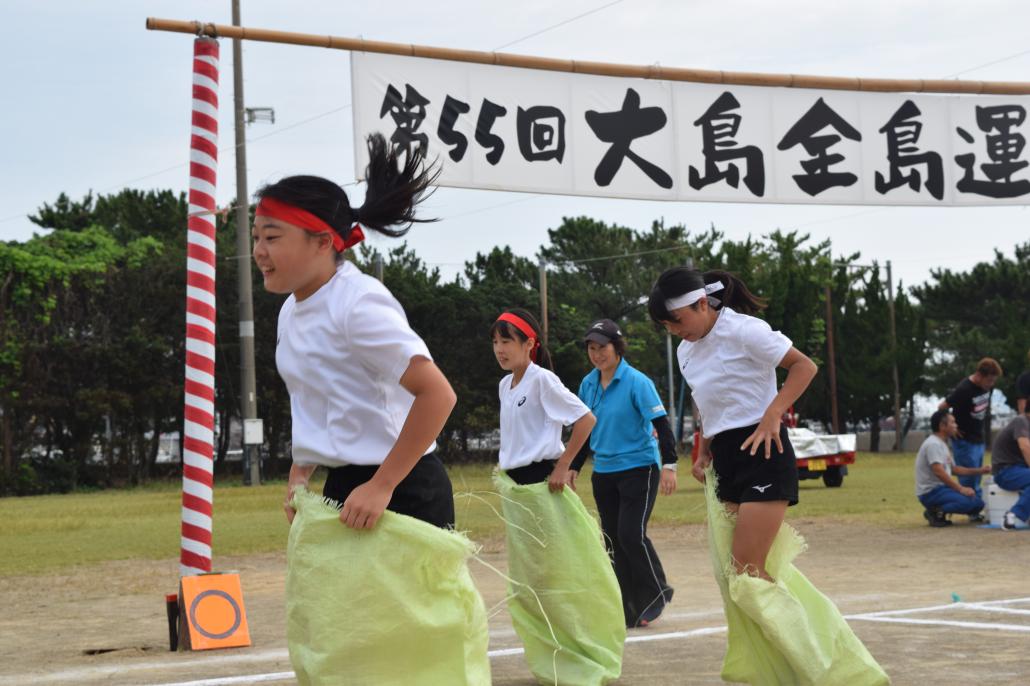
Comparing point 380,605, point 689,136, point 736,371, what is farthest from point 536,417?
point 689,136

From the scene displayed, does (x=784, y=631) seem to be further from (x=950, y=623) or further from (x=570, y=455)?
(x=950, y=623)

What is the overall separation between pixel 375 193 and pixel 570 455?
2.92m

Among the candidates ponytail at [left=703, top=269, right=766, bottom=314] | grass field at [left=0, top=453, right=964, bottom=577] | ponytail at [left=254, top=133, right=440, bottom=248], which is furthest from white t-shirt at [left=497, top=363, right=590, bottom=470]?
ponytail at [left=254, top=133, right=440, bottom=248]

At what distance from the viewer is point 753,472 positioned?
5648 mm

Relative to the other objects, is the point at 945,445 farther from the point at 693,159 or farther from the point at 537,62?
the point at 537,62

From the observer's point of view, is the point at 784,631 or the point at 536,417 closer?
the point at 784,631

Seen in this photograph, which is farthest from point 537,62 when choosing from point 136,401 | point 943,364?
point 943,364

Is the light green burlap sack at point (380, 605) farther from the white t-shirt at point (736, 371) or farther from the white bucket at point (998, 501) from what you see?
the white bucket at point (998, 501)

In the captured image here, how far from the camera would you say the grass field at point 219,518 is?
48.8 feet

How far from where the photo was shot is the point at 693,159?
1040 cm

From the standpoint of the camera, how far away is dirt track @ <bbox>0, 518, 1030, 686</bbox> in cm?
680

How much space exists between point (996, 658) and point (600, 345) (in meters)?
2.93

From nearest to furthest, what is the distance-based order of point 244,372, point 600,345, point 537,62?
point 600,345 → point 537,62 → point 244,372

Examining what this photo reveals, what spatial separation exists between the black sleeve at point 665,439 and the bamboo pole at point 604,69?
2610 mm
